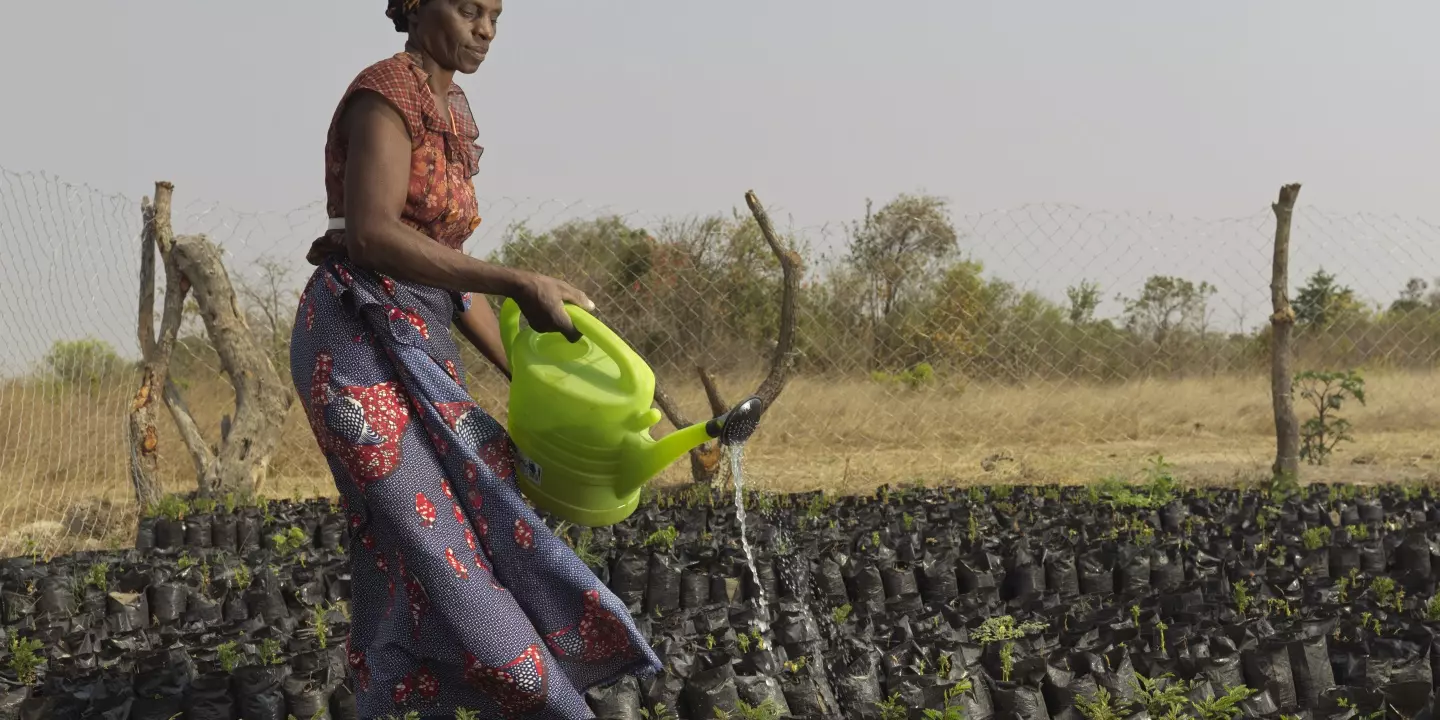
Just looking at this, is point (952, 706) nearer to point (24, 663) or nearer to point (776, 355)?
A: point (24, 663)

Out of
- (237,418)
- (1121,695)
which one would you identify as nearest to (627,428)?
(1121,695)

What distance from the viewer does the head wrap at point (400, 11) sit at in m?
2.10

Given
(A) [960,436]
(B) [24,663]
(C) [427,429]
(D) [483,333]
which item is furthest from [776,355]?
(C) [427,429]

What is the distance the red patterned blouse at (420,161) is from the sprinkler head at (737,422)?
20.4 inches

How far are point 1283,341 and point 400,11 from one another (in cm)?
515

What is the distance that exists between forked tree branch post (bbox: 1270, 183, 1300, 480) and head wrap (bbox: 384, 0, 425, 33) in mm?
4993

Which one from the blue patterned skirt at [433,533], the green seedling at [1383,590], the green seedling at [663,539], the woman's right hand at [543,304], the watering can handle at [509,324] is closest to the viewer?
the woman's right hand at [543,304]

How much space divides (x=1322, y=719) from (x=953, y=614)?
1046 mm

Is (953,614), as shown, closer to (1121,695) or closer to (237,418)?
(1121,695)

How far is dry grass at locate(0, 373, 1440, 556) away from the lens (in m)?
6.77

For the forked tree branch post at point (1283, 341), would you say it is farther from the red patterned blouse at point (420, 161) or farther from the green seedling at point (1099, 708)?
the red patterned blouse at point (420, 161)

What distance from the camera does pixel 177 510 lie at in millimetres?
→ 5316

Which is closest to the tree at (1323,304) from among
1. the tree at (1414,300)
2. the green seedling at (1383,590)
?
the tree at (1414,300)

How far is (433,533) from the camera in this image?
202 centimetres
